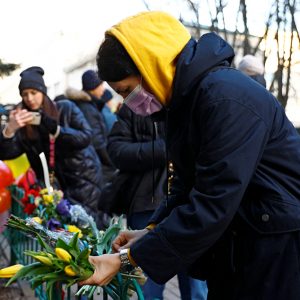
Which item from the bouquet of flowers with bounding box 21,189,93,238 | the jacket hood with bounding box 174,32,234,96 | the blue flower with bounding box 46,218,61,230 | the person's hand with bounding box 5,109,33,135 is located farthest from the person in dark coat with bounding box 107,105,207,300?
the jacket hood with bounding box 174,32,234,96

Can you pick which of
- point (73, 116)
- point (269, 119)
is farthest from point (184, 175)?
point (73, 116)

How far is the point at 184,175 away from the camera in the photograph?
5.20 feet

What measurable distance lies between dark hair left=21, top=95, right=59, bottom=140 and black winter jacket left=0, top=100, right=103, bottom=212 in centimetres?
7

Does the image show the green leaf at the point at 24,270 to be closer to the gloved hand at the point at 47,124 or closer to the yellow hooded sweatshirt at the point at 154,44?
the yellow hooded sweatshirt at the point at 154,44

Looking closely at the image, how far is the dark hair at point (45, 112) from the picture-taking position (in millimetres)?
4027

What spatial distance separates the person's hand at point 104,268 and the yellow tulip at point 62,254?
0.09 meters

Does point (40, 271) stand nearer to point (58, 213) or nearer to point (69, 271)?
point (69, 271)

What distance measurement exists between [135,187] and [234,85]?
73.0 inches

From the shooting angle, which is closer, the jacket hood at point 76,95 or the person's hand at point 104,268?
Result: the person's hand at point 104,268

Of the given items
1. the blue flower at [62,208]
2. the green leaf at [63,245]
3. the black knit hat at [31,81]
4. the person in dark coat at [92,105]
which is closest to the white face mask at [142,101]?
the green leaf at [63,245]

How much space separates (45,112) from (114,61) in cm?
282

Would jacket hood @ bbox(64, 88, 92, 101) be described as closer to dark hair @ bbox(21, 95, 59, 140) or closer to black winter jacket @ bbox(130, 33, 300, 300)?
dark hair @ bbox(21, 95, 59, 140)

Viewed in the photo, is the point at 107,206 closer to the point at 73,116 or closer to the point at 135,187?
the point at 135,187

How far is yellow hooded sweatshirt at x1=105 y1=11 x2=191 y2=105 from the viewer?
56.0 inches
